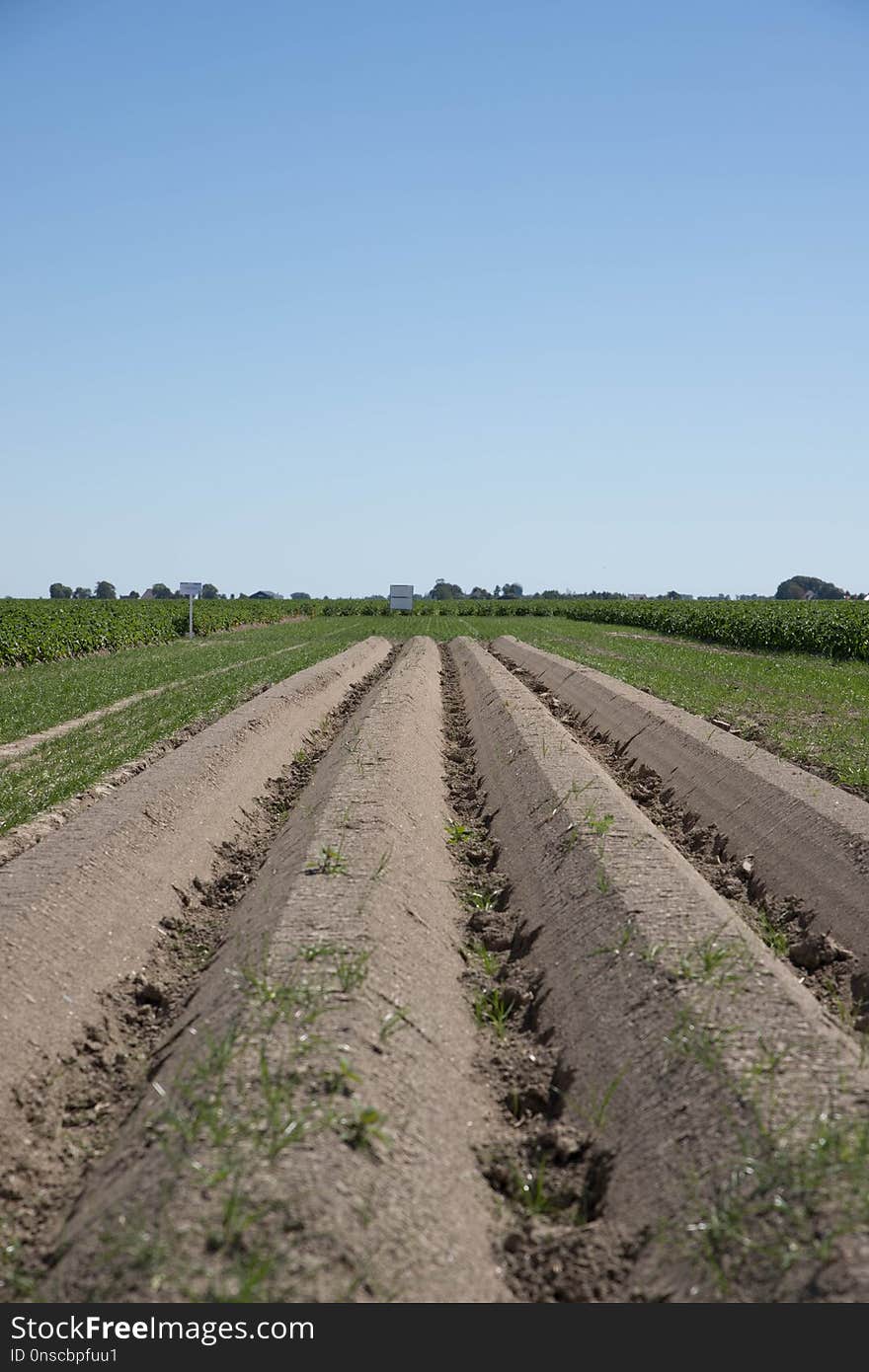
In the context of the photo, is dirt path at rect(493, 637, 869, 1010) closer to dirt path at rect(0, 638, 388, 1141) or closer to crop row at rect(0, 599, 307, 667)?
→ dirt path at rect(0, 638, 388, 1141)

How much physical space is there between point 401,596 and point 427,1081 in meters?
73.3

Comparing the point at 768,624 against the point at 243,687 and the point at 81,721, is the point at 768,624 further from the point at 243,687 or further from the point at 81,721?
the point at 81,721

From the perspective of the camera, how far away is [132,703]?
19.0 meters

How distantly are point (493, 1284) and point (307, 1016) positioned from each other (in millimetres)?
1611

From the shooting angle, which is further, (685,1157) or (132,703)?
(132,703)

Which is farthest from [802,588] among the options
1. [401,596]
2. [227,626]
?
[227,626]

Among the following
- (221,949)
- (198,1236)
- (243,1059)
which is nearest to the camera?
(198,1236)

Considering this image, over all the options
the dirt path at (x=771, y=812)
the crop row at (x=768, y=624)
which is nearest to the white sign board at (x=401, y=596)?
the crop row at (x=768, y=624)

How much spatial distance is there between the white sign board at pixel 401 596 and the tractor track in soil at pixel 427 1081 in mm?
68422

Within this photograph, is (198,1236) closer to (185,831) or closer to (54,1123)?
(54,1123)

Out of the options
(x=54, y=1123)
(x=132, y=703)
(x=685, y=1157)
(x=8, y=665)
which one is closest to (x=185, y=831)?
(x=54, y=1123)

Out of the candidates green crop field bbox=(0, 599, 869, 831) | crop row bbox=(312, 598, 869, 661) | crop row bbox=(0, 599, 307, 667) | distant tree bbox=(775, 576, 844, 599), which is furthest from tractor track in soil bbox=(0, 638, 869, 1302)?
distant tree bbox=(775, 576, 844, 599)

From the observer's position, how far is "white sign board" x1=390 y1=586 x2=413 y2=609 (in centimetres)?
7806
